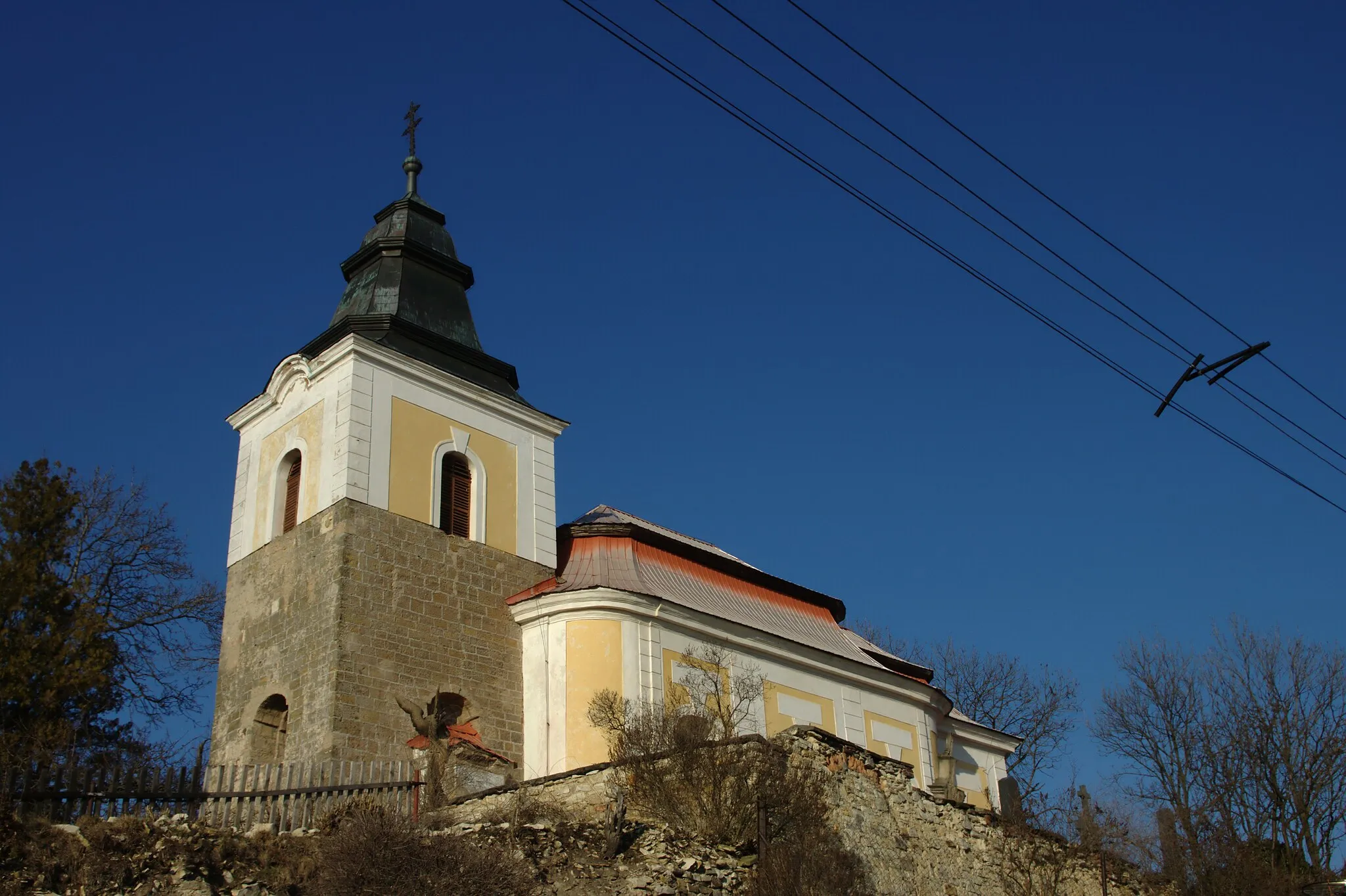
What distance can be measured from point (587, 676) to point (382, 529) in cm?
446

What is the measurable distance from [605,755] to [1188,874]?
1425cm

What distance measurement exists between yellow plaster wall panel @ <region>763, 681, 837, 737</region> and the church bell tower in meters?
4.95

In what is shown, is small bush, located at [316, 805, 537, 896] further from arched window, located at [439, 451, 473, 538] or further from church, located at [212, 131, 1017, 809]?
arched window, located at [439, 451, 473, 538]

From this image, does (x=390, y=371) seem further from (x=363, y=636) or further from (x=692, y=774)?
(x=692, y=774)

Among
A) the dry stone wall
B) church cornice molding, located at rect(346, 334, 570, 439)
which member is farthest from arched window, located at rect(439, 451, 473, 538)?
the dry stone wall

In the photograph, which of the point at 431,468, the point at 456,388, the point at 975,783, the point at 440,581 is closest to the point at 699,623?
the point at 440,581

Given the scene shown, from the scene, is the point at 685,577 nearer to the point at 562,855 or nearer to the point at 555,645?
the point at 555,645

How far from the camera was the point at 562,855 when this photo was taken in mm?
17047

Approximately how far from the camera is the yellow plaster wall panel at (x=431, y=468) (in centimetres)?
2556

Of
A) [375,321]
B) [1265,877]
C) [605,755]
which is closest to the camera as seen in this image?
[605,755]

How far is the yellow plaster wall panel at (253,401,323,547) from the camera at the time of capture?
25.5 metres

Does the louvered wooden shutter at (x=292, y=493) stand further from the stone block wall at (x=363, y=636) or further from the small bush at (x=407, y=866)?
the small bush at (x=407, y=866)

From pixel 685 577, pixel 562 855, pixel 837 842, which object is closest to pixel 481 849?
pixel 562 855

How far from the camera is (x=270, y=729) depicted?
24562 millimetres
